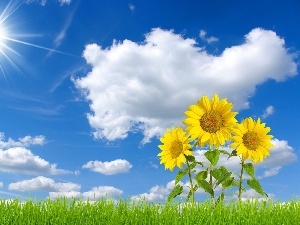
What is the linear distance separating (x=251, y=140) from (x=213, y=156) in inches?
18.5

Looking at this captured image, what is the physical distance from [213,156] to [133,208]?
1026 mm

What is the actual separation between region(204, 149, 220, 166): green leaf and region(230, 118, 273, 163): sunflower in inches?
8.2

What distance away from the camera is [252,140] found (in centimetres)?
703

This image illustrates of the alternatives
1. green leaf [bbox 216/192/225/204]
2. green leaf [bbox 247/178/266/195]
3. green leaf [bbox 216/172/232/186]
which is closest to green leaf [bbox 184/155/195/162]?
green leaf [bbox 216/172/232/186]

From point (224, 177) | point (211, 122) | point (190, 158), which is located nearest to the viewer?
point (224, 177)

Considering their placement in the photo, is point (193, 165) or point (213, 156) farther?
point (193, 165)

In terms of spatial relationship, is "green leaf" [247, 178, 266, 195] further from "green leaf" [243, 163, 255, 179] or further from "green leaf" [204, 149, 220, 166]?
"green leaf" [204, 149, 220, 166]

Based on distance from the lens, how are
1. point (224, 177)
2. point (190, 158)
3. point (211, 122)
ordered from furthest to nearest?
point (190, 158), point (211, 122), point (224, 177)

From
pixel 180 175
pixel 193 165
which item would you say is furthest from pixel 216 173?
pixel 180 175

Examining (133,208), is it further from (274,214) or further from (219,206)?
(274,214)

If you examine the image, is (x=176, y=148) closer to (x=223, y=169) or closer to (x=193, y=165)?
(x=193, y=165)

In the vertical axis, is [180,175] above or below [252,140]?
below

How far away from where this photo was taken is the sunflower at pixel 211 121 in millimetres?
6941

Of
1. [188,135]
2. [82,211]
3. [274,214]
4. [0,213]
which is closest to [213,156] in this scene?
[188,135]
